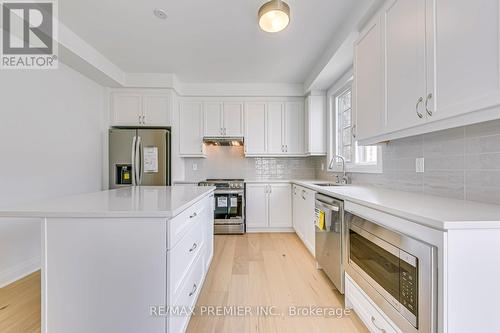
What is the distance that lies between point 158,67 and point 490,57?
3.58 meters

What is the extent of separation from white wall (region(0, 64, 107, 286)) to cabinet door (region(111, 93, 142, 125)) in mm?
369

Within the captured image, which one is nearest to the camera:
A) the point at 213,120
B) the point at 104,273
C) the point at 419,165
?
the point at 104,273

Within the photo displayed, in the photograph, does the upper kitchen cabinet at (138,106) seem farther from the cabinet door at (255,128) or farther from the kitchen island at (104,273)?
the kitchen island at (104,273)

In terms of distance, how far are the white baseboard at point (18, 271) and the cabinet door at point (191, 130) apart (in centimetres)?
234

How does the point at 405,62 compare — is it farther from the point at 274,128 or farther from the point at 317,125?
the point at 274,128

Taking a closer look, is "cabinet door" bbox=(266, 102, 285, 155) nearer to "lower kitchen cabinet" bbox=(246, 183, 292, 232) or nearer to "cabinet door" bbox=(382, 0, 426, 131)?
"lower kitchen cabinet" bbox=(246, 183, 292, 232)

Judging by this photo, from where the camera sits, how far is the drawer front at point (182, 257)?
119 cm

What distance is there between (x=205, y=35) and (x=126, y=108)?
6.45 ft

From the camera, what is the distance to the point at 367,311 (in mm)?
1441

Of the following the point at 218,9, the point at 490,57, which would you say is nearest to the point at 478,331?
the point at 490,57

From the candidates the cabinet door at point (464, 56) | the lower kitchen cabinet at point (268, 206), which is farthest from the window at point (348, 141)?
the cabinet door at point (464, 56)

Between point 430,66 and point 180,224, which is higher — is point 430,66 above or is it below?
above

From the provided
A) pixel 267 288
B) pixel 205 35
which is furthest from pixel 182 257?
pixel 205 35

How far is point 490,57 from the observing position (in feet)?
3.07
